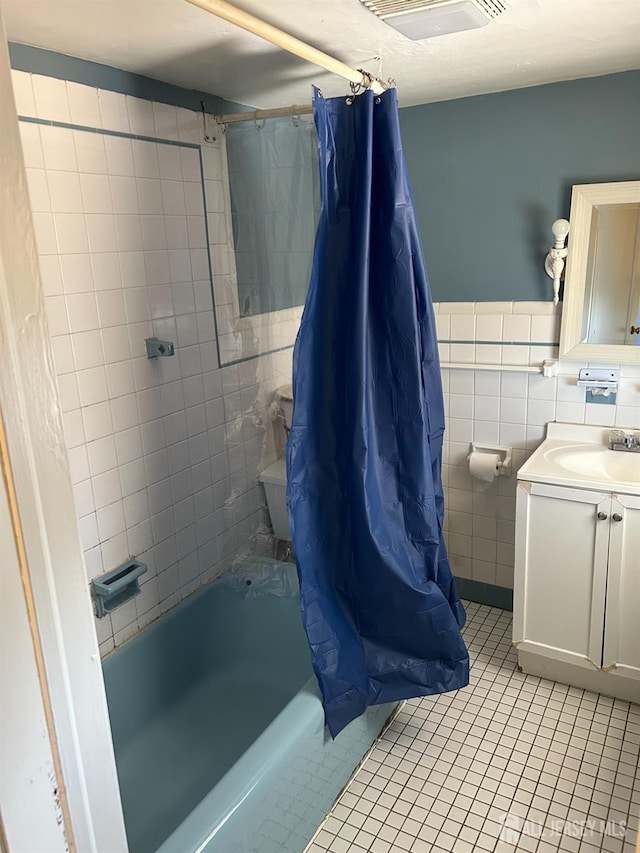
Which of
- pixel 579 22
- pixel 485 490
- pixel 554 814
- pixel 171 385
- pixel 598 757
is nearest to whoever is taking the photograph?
pixel 579 22

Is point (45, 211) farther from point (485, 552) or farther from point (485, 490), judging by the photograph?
point (485, 552)

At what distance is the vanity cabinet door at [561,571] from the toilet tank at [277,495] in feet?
2.99

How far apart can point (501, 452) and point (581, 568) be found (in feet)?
2.18

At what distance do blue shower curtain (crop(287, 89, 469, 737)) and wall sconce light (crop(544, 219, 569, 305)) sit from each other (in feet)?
2.52

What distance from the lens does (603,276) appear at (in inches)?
95.1

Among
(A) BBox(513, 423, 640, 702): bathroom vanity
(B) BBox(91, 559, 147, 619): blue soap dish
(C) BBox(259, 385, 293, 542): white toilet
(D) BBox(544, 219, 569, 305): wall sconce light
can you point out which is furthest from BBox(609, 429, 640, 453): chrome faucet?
(B) BBox(91, 559, 147, 619): blue soap dish

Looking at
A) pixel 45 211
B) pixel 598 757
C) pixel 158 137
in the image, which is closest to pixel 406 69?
pixel 158 137

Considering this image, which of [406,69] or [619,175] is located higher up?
[406,69]

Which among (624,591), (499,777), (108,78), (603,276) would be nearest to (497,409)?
(603,276)

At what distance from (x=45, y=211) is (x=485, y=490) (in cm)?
209

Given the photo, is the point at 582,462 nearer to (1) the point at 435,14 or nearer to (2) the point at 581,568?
(2) the point at 581,568

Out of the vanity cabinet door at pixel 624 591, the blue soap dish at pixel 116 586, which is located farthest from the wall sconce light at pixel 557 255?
the blue soap dish at pixel 116 586

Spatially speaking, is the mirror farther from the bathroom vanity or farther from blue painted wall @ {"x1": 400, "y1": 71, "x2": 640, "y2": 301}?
the bathroom vanity

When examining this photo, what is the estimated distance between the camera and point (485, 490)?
2877 mm
